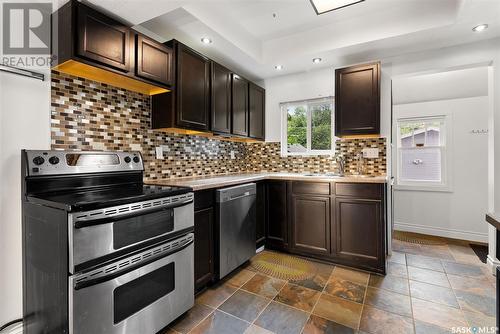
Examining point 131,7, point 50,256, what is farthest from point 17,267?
point 131,7

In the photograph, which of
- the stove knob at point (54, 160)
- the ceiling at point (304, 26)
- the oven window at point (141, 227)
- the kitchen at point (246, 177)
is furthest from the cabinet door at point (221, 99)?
the stove knob at point (54, 160)

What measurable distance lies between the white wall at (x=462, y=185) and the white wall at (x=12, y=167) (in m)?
4.72

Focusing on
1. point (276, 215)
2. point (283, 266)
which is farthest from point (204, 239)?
point (276, 215)

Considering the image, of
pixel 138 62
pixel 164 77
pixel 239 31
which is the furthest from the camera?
pixel 239 31

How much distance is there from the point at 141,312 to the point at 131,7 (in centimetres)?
204

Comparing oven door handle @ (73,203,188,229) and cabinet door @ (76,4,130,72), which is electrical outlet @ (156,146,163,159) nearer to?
cabinet door @ (76,4,130,72)

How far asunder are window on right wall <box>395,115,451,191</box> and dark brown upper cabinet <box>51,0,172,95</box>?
3.93 m

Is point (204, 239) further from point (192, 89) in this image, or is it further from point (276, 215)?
point (192, 89)

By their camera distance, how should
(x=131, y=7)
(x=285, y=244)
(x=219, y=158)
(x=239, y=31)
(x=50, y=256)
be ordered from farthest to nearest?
(x=219, y=158), (x=285, y=244), (x=239, y=31), (x=131, y=7), (x=50, y=256)

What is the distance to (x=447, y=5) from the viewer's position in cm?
227

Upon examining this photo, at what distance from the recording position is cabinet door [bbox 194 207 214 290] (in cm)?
201

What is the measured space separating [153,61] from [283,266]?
7.77ft

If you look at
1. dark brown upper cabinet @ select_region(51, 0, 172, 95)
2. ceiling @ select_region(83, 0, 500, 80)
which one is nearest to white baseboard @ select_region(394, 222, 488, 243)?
ceiling @ select_region(83, 0, 500, 80)

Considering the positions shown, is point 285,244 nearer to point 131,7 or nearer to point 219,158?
point 219,158
